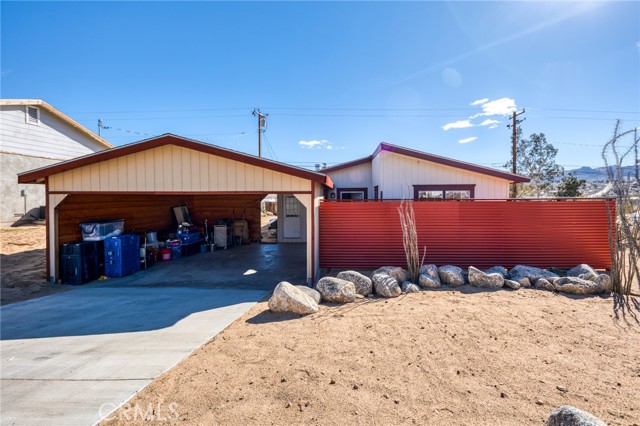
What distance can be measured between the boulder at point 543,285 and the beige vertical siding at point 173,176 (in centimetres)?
521

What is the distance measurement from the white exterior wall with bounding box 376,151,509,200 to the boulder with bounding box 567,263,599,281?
134 inches

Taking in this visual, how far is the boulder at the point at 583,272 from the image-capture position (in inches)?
235

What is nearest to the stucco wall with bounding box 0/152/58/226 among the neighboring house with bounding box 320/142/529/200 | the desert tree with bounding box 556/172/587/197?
the neighboring house with bounding box 320/142/529/200

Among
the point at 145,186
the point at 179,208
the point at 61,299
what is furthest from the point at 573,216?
the point at 179,208

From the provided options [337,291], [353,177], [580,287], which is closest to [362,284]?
[337,291]

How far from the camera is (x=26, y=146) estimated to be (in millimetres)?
12180

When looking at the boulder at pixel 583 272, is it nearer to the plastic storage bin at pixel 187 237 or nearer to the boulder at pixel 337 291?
the boulder at pixel 337 291

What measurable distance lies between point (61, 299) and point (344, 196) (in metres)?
8.84

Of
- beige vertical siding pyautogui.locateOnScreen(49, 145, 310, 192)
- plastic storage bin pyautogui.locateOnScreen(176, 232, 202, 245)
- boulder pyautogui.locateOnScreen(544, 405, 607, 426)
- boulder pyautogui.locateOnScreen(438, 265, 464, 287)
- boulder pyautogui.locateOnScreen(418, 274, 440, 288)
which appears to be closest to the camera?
boulder pyautogui.locateOnScreen(544, 405, 607, 426)

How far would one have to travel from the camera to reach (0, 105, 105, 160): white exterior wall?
11539 mm

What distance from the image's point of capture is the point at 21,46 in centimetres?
999

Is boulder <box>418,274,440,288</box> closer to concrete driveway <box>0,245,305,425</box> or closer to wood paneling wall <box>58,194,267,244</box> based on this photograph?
concrete driveway <box>0,245,305,425</box>

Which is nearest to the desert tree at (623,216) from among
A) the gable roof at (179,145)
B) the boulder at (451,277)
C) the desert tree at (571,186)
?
the boulder at (451,277)

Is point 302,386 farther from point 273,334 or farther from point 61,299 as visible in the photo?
point 61,299
